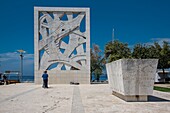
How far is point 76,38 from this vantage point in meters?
27.9

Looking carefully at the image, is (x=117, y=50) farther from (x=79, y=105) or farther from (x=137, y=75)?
(x=79, y=105)

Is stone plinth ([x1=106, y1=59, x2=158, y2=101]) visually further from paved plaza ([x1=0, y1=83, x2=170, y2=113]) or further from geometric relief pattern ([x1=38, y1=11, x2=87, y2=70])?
geometric relief pattern ([x1=38, y1=11, x2=87, y2=70])

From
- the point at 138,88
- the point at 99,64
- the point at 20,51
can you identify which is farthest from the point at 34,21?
the point at 138,88

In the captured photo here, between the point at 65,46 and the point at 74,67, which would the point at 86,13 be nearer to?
the point at 65,46

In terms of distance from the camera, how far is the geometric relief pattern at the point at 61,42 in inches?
1089

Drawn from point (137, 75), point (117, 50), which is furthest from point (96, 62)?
point (137, 75)

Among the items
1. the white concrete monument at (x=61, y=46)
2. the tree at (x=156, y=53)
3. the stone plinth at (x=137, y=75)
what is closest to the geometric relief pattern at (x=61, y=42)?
the white concrete monument at (x=61, y=46)

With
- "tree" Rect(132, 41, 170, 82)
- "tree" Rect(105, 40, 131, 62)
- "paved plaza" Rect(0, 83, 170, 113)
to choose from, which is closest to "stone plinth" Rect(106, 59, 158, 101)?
"paved plaza" Rect(0, 83, 170, 113)

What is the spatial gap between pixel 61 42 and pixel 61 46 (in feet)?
1.60

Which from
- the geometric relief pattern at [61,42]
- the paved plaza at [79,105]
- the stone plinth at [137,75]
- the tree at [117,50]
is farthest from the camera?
the tree at [117,50]

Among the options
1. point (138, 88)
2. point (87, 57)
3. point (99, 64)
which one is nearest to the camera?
point (138, 88)

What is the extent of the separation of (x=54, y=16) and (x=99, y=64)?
16974 millimetres

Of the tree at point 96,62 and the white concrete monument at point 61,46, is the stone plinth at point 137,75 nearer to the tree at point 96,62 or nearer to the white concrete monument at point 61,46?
the white concrete monument at point 61,46

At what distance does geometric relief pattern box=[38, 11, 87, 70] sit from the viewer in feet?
90.8
